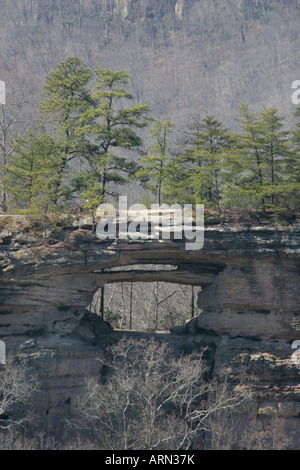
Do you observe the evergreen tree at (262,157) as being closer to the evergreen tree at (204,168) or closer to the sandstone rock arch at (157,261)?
the evergreen tree at (204,168)

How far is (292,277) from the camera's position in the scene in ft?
88.7

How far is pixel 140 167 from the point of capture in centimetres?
3045

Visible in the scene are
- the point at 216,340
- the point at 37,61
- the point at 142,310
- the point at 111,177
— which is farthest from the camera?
the point at 37,61

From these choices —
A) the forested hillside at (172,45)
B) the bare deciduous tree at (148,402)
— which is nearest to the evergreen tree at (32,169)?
the bare deciduous tree at (148,402)

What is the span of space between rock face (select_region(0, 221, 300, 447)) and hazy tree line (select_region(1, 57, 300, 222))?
6.12 feet

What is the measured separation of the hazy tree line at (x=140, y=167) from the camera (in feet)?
90.3

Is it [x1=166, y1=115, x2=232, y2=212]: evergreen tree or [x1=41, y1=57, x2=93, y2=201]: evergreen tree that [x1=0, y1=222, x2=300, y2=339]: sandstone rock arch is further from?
[x1=41, y1=57, x2=93, y2=201]: evergreen tree

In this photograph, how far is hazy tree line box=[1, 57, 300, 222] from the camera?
27516mm

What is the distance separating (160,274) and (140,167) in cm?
694

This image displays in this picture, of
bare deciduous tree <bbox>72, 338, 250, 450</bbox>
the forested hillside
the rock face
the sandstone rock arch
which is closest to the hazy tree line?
the sandstone rock arch

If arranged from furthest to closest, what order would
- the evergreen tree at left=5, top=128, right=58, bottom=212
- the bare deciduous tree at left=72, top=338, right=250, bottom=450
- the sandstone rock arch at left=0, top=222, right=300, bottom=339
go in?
the evergreen tree at left=5, top=128, right=58, bottom=212 → the sandstone rock arch at left=0, top=222, right=300, bottom=339 → the bare deciduous tree at left=72, top=338, right=250, bottom=450
